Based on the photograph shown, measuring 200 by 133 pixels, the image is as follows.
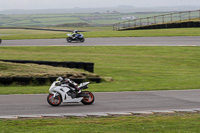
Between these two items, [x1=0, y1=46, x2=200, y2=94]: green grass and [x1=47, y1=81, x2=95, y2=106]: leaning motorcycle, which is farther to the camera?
[x1=0, y1=46, x2=200, y2=94]: green grass

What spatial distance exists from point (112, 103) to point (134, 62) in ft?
49.2

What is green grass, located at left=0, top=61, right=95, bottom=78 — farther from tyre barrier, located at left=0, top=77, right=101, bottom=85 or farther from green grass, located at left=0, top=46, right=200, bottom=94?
green grass, located at left=0, top=46, right=200, bottom=94

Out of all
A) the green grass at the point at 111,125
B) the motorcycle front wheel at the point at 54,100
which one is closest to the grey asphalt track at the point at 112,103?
the motorcycle front wheel at the point at 54,100

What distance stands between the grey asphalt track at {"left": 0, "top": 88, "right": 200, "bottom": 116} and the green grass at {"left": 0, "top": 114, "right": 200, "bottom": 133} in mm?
1460

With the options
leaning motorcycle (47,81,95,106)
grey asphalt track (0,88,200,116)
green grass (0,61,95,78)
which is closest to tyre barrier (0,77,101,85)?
green grass (0,61,95,78)

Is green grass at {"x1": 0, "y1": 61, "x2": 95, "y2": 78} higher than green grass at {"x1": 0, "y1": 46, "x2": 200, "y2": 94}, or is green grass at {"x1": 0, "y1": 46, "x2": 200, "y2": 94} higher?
green grass at {"x1": 0, "y1": 61, "x2": 95, "y2": 78}

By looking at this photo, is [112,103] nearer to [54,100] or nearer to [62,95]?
[62,95]

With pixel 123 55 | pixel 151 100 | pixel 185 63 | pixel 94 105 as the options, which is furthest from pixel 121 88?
pixel 123 55

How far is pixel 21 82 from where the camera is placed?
19250 millimetres

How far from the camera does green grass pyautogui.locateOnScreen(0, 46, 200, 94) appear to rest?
1967 cm

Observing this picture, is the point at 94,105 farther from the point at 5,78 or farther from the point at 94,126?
the point at 5,78

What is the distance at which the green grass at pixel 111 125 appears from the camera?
9.45 metres

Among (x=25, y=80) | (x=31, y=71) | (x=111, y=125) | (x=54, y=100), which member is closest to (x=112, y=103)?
(x=54, y=100)

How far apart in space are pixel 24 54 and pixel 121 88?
17459 mm
